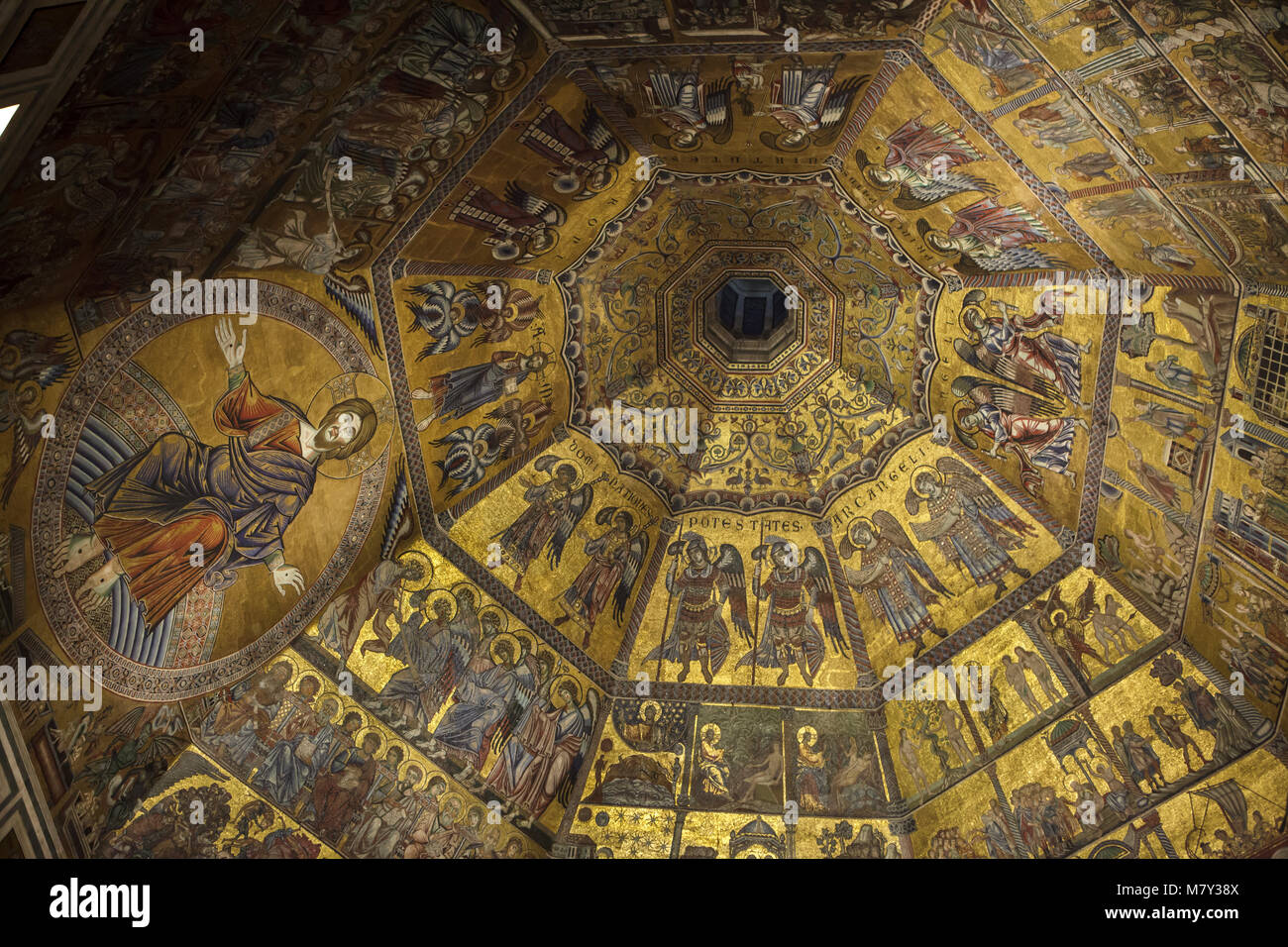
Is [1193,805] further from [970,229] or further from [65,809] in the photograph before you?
[65,809]

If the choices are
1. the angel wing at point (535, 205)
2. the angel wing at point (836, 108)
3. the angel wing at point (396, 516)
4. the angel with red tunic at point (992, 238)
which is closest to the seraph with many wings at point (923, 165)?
the angel with red tunic at point (992, 238)

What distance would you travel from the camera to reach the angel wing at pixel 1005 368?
42.9 ft

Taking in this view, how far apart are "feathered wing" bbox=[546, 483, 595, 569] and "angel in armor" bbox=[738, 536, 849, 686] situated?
7.30 ft

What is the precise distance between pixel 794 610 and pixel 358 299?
656cm

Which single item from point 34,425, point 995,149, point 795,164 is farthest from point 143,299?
point 995,149

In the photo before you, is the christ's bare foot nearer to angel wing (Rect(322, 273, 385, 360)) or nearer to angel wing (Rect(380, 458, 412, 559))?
angel wing (Rect(322, 273, 385, 360))

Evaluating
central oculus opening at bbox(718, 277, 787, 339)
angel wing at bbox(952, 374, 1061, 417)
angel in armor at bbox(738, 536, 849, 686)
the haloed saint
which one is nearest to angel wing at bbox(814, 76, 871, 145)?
central oculus opening at bbox(718, 277, 787, 339)

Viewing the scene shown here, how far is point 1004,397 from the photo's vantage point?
1362 centimetres

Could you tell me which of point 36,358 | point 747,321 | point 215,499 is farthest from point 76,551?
point 747,321

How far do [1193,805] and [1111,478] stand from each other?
3338 mm

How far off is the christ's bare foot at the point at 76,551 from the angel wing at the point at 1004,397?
9.27m

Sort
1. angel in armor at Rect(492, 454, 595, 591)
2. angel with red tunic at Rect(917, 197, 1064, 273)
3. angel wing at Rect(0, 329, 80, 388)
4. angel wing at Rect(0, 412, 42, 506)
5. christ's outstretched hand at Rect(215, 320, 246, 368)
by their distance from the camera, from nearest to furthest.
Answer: angel wing at Rect(0, 329, 80, 388)
angel wing at Rect(0, 412, 42, 506)
christ's outstretched hand at Rect(215, 320, 246, 368)
angel with red tunic at Rect(917, 197, 1064, 273)
angel in armor at Rect(492, 454, 595, 591)

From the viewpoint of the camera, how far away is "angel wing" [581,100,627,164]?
38.4 ft

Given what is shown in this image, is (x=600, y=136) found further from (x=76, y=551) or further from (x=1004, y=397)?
(x=76, y=551)
